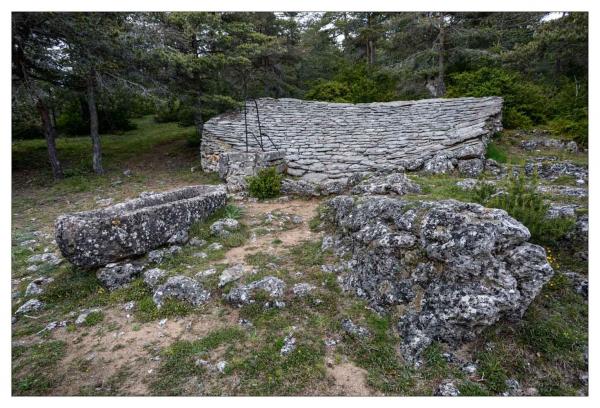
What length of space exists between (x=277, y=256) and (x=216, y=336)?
1970mm

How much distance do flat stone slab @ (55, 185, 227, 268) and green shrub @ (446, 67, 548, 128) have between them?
1362cm

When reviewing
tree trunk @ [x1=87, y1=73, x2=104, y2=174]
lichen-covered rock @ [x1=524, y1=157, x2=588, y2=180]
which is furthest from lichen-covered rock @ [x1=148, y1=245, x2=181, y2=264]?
tree trunk @ [x1=87, y1=73, x2=104, y2=174]

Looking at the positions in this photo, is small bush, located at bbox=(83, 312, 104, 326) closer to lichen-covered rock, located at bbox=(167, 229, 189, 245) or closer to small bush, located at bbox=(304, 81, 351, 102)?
lichen-covered rock, located at bbox=(167, 229, 189, 245)

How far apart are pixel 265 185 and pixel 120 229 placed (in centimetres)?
437

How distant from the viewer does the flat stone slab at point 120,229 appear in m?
5.01

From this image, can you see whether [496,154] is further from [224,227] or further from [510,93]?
[224,227]

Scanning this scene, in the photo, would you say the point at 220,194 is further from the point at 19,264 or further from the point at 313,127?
the point at 313,127

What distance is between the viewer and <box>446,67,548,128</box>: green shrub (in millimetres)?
13016

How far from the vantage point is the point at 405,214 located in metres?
4.73

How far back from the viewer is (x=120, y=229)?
5.27m

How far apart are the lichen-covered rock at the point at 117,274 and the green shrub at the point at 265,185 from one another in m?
4.21

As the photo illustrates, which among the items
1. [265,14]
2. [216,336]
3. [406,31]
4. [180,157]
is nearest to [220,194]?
[216,336]

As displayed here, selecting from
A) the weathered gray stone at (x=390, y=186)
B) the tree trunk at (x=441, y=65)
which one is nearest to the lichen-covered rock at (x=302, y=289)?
the weathered gray stone at (x=390, y=186)

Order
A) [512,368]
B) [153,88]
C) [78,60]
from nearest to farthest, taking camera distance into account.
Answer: [512,368], [78,60], [153,88]
